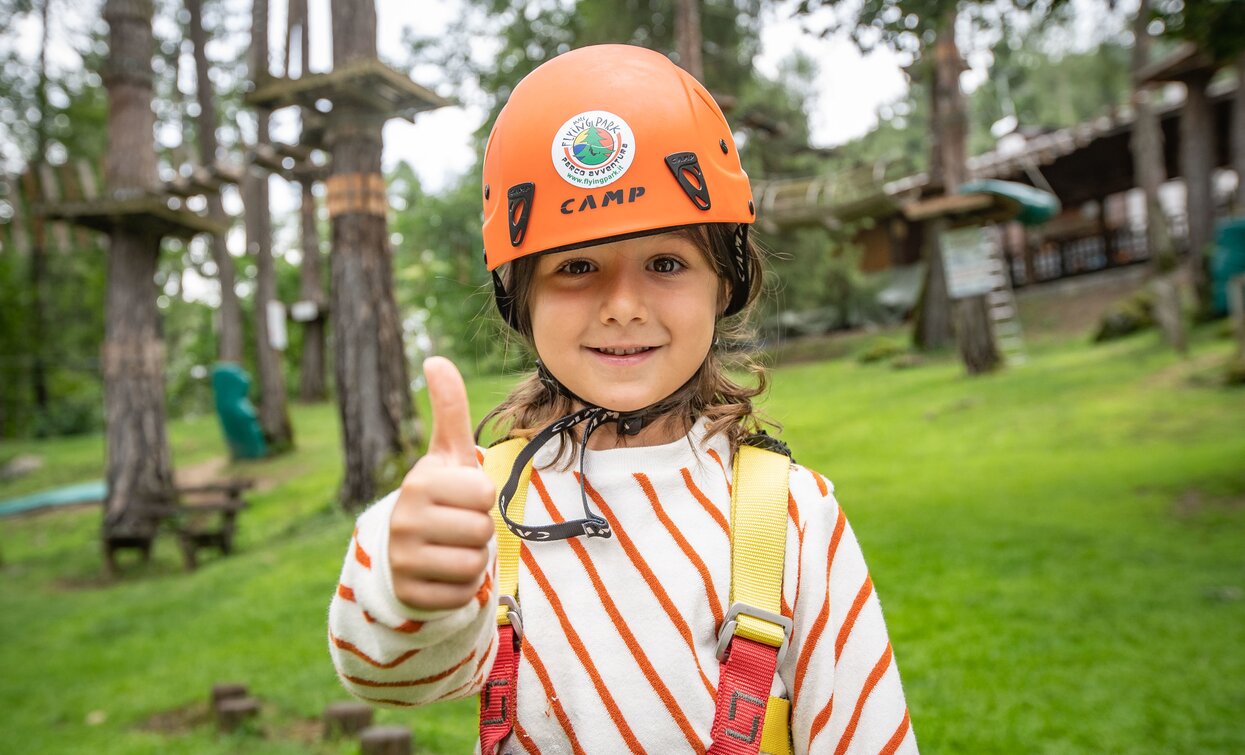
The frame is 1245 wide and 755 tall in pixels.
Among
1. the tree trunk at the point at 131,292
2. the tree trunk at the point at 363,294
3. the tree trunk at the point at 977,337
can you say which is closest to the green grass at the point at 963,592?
the tree trunk at the point at 363,294

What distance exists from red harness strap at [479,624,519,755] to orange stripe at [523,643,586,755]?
33mm

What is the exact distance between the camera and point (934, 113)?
1617 cm

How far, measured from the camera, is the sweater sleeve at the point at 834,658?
4.57 ft

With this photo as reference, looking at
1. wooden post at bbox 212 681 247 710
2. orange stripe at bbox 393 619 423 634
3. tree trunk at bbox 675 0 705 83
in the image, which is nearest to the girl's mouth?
orange stripe at bbox 393 619 423 634

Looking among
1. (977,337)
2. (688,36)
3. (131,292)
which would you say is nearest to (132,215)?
(131,292)

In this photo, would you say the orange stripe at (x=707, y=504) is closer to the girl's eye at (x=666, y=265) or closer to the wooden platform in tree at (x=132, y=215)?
the girl's eye at (x=666, y=265)

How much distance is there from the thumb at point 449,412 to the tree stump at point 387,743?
2.62m

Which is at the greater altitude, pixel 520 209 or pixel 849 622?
pixel 520 209

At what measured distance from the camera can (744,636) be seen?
133 cm

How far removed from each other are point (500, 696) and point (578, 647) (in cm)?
14

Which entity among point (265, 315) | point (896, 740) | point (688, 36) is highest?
point (688, 36)

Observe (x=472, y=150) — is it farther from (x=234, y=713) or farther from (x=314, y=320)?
(x=234, y=713)

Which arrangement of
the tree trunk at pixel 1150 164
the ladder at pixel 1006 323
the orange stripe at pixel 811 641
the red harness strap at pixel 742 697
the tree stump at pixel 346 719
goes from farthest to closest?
the tree trunk at pixel 1150 164 → the ladder at pixel 1006 323 → the tree stump at pixel 346 719 → the orange stripe at pixel 811 641 → the red harness strap at pixel 742 697

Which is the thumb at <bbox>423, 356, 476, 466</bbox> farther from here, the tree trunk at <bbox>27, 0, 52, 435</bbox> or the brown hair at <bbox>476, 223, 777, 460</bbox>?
the tree trunk at <bbox>27, 0, 52, 435</bbox>
